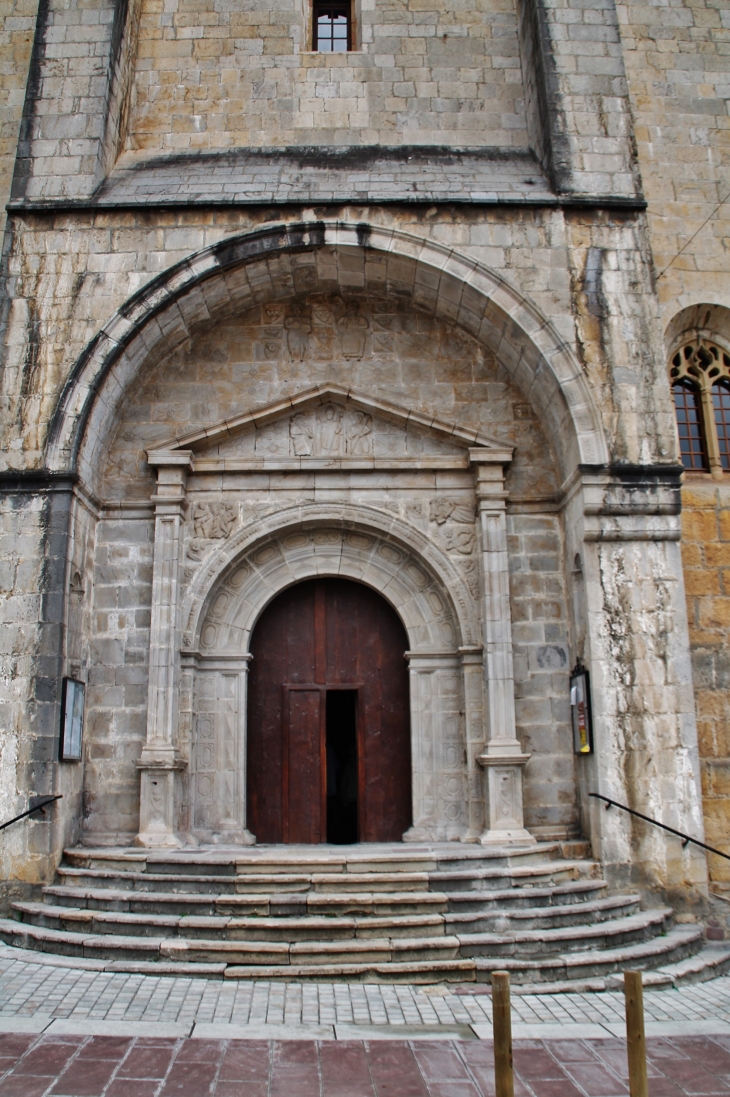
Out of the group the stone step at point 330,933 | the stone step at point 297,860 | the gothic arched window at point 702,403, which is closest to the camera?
the stone step at point 330,933

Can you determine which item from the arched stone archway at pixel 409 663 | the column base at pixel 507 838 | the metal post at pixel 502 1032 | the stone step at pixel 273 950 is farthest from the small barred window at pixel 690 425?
the metal post at pixel 502 1032

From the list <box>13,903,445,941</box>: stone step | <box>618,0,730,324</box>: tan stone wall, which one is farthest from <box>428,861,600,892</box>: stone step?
<box>618,0,730,324</box>: tan stone wall

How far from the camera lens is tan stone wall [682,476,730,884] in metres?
7.96

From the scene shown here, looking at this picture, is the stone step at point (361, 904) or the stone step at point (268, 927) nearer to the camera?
the stone step at point (268, 927)

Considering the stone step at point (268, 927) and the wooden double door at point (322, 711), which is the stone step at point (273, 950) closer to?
the stone step at point (268, 927)

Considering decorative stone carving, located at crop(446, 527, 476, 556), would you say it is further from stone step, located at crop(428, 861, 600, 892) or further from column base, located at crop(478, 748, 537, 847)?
stone step, located at crop(428, 861, 600, 892)

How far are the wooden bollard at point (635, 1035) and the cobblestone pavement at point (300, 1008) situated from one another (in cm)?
180

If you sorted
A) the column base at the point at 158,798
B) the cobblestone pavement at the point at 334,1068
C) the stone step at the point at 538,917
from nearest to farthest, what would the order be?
the cobblestone pavement at the point at 334,1068 < the stone step at the point at 538,917 < the column base at the point at 158,798

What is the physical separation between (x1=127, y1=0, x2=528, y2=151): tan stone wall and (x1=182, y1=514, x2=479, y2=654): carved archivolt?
4.55m

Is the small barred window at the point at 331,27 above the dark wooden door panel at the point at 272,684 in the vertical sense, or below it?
above

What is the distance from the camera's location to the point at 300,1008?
207 inches

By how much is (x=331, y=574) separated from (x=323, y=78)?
580cm

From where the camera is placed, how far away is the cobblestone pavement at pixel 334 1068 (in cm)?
421

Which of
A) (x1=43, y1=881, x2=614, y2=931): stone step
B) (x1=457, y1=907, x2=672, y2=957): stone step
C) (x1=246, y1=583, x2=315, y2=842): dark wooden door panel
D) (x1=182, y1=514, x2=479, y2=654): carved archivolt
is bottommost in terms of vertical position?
(x1=457, y1=907, x2=672, y2=957): stone step
